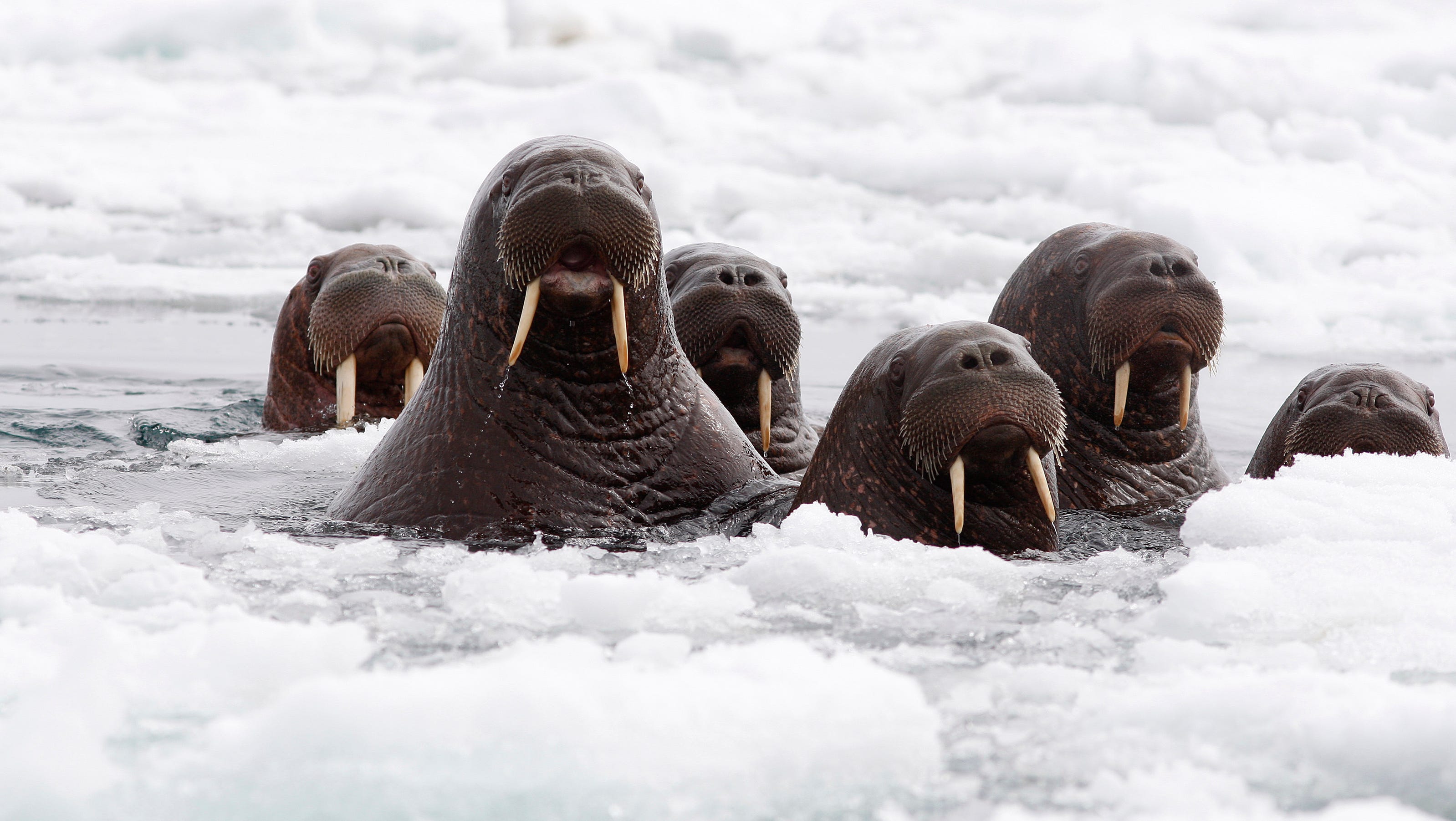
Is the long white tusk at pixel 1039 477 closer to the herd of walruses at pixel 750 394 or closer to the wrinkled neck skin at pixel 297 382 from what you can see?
the herd of walruses at pixel 750 394

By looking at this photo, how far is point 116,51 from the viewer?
41938 millimetres

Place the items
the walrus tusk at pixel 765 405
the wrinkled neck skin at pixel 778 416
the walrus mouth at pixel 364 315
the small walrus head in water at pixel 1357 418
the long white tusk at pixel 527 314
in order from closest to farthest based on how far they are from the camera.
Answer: the long white tusk at pixel 527 314 → the walrus tusk at pixel 765 405 → the small walrus head in water at pixel 1357 418 → the wrinkled neck skin at pixel 778 416 → the walrus mouth at pixel 364 315

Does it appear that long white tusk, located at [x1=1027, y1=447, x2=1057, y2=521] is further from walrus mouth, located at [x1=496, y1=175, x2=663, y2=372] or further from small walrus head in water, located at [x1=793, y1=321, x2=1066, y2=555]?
walrus mouth, located at [x1=496, y1=175, x2=663, y2=372]

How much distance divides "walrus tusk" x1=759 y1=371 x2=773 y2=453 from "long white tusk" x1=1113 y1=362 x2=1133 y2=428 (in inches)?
58.1

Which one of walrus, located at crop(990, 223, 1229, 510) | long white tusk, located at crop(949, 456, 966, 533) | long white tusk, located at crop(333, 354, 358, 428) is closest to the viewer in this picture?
long white tusk, located at crop(949, 456, 966, 533)

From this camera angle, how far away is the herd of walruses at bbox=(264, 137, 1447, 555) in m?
4.91

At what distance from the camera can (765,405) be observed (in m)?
6.51

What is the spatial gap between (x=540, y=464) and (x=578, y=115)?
101 feet

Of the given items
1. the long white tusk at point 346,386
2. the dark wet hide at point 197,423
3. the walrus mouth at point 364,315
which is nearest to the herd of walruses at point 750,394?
the walrus mouth at point 364,315

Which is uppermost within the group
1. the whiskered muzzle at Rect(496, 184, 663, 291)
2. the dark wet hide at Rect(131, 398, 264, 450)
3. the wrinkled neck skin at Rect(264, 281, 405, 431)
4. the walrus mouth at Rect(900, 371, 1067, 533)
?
the whiskered muzzle at Rect(496, 184, 663, 291)

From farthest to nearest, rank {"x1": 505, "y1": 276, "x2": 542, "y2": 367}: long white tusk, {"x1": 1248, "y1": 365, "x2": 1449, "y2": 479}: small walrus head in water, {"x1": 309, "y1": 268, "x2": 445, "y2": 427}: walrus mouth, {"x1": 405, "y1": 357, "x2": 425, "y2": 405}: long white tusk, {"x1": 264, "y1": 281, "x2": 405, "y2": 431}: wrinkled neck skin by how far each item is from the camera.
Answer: {"x1": 264, "y1": 281, "x2": 405, "y2": 431}: wrinkled neck skin
{"x1": 405, "y1": 357, "x2": 425, "y2": 405}: long white tusk
{"x1": 309, "y1": 268, "x2": 445, "y2": 427}: walrus mouth
{"x1": 1248, "y1": 365, "x2": 1449, "y2": 479}: small walrus head in water
{"x1": 505, "y1": 276, "x2": 542, "y2": 367}: long white tusk

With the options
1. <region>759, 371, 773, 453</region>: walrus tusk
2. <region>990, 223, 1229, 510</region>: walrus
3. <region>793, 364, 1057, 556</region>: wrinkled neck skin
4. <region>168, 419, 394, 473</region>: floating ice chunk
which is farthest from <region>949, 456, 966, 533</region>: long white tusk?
<region>168, 419, 394, 473</region>: floating ice chunk

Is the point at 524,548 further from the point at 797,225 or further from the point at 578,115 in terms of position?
the point at 578,115

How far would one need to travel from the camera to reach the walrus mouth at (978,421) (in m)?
Answer: 4.66
